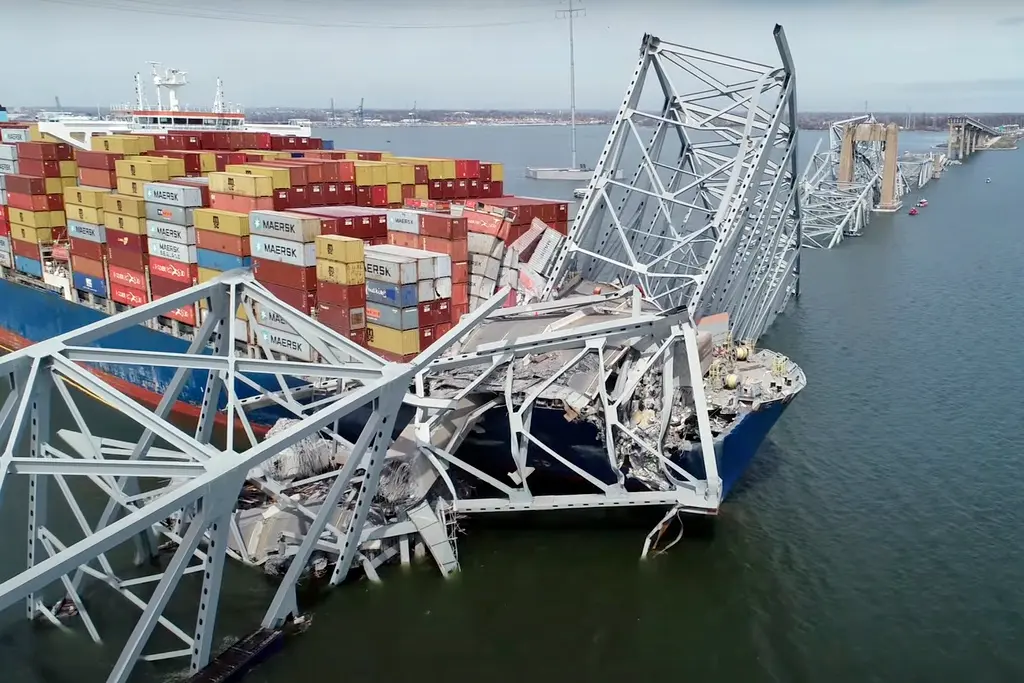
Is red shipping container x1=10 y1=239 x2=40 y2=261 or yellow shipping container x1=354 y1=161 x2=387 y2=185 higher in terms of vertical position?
yellow shipping container x1=354 y1=161 x2=387 y2=185

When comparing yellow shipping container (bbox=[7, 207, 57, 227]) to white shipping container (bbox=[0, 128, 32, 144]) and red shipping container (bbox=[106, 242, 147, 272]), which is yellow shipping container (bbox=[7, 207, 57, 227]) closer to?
red shipping container (bbox=[106, 242, 147, 272])

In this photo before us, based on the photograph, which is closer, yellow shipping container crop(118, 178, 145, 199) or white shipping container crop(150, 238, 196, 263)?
white shipping container crop(150, 238, 196, 263)

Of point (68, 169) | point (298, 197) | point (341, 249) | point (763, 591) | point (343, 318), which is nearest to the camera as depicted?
point (763, 591)

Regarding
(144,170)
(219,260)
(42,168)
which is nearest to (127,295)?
(144,170)

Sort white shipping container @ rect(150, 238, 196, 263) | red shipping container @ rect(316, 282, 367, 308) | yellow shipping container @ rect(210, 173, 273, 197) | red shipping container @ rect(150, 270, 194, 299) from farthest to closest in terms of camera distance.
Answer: red shipping container @ rect(150, 270, 194, 299), white shipping container @ rect(150, 238, 196, 263), yellow shipping container @ rect(210, 173, 273, 197), red shipping container @ rect(316, 282, 367, 308)

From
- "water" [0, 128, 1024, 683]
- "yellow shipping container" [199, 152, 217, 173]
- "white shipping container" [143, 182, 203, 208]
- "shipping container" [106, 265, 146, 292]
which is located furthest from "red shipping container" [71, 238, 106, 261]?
"water" [0, 128, 1024, 683]

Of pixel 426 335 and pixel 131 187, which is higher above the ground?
pixel 131 187

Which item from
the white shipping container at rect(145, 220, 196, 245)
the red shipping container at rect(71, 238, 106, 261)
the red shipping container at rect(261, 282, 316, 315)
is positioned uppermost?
the white shipping container at rect(145, 220, 196, 245)

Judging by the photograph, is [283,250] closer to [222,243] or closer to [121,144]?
[222,243]
